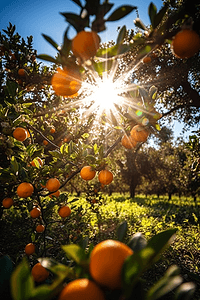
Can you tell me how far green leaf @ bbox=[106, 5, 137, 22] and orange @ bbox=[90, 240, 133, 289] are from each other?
0.89 m

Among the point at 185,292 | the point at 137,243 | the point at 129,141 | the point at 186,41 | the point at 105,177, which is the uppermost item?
the point at 186,41

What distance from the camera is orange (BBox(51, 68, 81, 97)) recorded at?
92 centimetres

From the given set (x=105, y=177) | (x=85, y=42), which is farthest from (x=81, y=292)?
(x=105, y=177)

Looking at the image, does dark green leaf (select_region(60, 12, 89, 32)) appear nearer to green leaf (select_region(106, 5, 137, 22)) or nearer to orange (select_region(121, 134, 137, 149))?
green leaf (select_region(106, 5, 137, 22))

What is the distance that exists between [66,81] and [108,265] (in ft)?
2.90

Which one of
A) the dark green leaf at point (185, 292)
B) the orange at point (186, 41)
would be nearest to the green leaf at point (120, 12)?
the orange at point (186, 41)

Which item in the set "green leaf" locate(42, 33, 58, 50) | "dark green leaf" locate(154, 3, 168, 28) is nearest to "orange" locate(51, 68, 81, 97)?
"green leaf" locate(42, 33, 58, 50)

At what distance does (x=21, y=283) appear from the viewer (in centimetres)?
46

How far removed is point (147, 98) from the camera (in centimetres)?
152

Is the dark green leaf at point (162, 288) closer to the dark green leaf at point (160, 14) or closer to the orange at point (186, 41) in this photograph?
the orange at point (186, 41)

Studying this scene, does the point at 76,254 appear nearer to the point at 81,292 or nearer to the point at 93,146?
the point at 81,292

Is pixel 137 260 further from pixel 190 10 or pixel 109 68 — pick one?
pixel 190 10

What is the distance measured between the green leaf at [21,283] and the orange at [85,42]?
792 millimetres

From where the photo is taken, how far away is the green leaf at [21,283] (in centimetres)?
45
